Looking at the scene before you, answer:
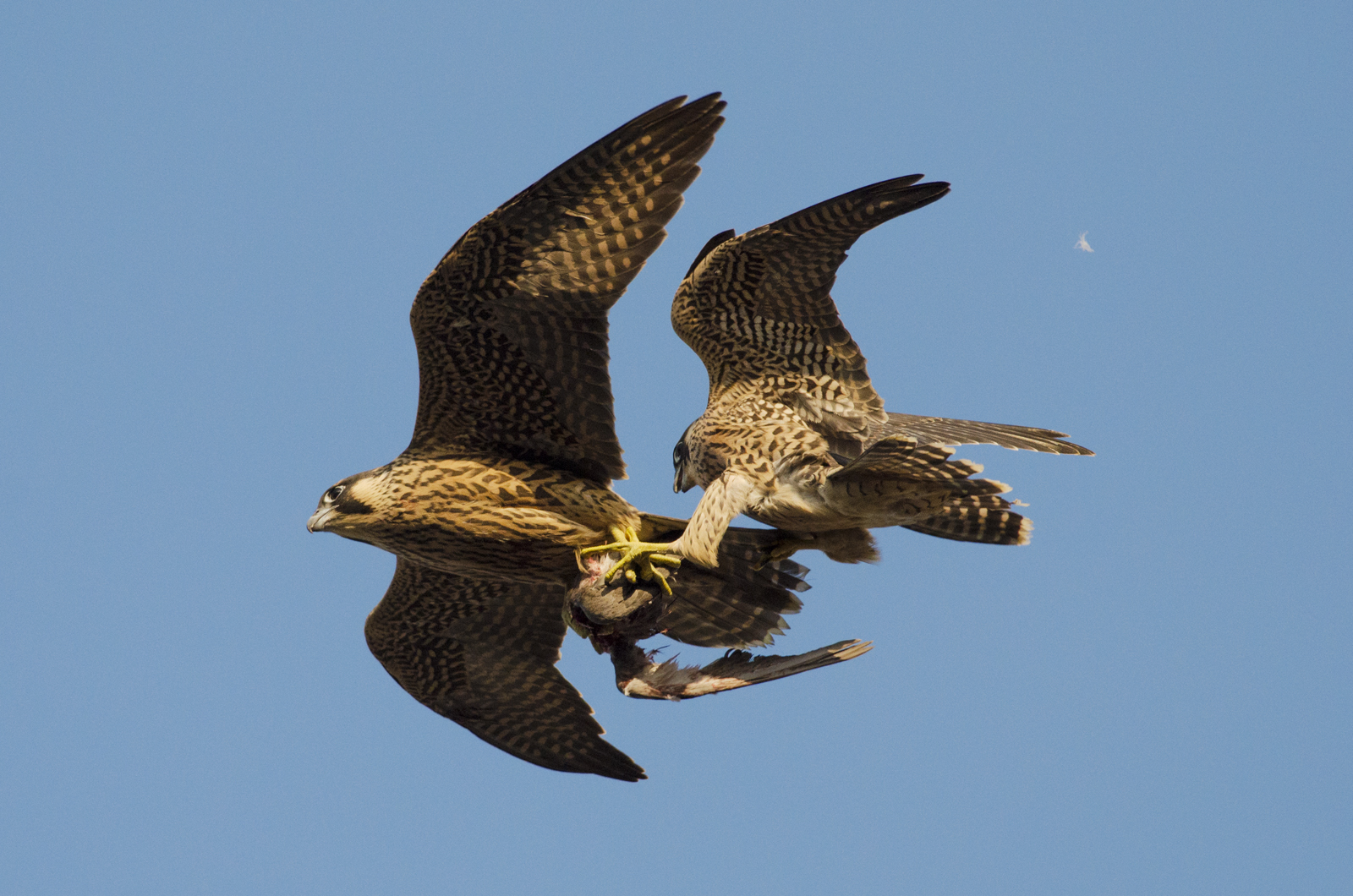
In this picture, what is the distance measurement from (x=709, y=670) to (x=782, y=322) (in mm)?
2418

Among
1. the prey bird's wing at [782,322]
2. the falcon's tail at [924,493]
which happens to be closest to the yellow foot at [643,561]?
the falcon's tail at [924,493]

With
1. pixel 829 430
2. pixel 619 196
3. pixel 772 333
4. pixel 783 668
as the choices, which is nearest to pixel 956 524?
pixel 829 430

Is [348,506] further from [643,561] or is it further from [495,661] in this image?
[495,661]

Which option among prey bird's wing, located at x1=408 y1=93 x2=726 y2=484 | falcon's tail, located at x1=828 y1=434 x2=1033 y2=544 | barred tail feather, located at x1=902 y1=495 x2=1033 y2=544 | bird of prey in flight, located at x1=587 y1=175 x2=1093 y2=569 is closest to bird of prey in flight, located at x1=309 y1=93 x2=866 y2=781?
prey bird's wing, located at x1=408 y1=93 x2=726 y2=484

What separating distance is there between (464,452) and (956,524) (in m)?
2.87

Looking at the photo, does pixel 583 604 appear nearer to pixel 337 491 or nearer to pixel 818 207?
pixel 337 491

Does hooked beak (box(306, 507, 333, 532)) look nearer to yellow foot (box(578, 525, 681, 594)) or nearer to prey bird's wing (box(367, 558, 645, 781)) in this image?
prey bird's wing (box(367, 558, 645, 781))

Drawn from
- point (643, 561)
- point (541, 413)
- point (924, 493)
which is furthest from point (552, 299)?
point (924, 493)

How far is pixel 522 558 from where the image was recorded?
30.1 feet

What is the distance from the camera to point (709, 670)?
8.00m

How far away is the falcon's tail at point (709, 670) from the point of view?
25.7 feet

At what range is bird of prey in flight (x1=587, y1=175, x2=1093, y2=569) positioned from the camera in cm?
873

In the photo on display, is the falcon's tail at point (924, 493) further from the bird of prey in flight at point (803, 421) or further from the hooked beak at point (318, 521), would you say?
the hooked beak at point (318, 521)

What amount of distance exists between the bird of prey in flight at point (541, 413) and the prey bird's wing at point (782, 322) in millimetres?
834
